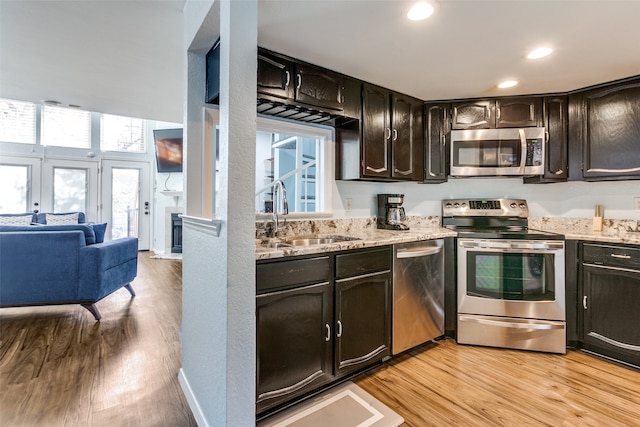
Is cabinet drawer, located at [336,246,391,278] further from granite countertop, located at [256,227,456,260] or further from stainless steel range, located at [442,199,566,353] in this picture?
stainless steel range, located at [442,199,566,353]

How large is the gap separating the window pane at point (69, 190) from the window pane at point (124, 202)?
1.71 feet

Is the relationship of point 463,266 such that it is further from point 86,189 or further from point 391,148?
point 86,189

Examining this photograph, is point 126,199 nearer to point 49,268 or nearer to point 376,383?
point 49,268

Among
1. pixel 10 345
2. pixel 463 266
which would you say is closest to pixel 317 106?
pixel 463 266

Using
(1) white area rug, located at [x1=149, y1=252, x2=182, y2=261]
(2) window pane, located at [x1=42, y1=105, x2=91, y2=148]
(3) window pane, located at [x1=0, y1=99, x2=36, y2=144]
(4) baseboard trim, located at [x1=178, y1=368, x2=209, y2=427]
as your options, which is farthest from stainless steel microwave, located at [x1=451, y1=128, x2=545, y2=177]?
(3) window pane, located at [x1=0, y1=99, x2=36, y2=144]

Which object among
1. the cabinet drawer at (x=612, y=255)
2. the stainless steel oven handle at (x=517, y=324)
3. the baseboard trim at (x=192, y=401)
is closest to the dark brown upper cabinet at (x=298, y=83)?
the baseboard trim at (x=192, y=401)

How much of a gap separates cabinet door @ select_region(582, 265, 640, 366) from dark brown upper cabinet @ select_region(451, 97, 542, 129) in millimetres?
1339

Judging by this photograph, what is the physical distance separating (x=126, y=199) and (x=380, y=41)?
6.94 m

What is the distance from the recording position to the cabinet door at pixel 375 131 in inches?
101

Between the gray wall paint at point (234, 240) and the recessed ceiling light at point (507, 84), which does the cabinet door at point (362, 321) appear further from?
the recessed ceiling light at point (507, 84)

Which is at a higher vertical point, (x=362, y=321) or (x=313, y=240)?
(x=313, y=240)

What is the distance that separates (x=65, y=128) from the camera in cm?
638

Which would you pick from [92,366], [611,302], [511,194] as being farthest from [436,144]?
[92,366]

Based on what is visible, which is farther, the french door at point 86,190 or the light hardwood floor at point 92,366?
the french door at point 86,190
